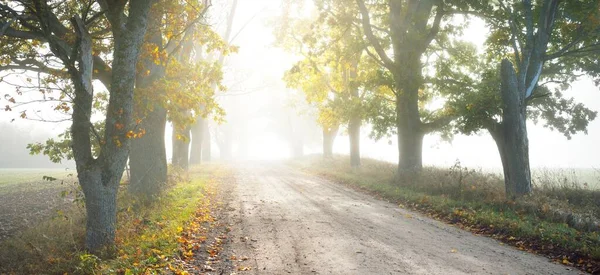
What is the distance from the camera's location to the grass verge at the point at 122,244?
6.25m

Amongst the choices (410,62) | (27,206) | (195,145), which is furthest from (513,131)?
(195,145)

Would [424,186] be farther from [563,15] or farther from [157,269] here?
[157,269]

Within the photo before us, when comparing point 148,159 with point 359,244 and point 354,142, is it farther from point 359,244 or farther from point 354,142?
point 354,142

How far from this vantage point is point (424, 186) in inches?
556

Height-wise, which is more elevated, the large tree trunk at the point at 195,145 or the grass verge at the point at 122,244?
the large tree trunk at the point at 195,145

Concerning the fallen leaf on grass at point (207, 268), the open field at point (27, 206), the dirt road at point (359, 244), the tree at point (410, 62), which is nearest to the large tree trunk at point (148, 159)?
the open field at point (27, 206)

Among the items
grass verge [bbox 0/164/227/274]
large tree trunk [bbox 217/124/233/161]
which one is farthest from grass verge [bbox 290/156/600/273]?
large tree trunk [bbox 217/124/233/161]

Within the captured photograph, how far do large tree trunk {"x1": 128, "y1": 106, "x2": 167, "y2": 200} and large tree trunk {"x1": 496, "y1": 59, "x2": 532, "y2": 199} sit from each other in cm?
1227

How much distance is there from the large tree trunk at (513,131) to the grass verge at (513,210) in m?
0.86

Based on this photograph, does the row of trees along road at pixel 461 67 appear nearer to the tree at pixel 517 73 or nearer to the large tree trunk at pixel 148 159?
the tree at pixel 517 73

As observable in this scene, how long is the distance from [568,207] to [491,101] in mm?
4510

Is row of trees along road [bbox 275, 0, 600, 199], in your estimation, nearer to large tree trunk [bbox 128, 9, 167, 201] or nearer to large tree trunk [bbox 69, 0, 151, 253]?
large tree trunk [bbox 128, 9, 167, 201]

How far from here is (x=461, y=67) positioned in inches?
778

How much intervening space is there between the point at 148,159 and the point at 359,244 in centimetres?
817
